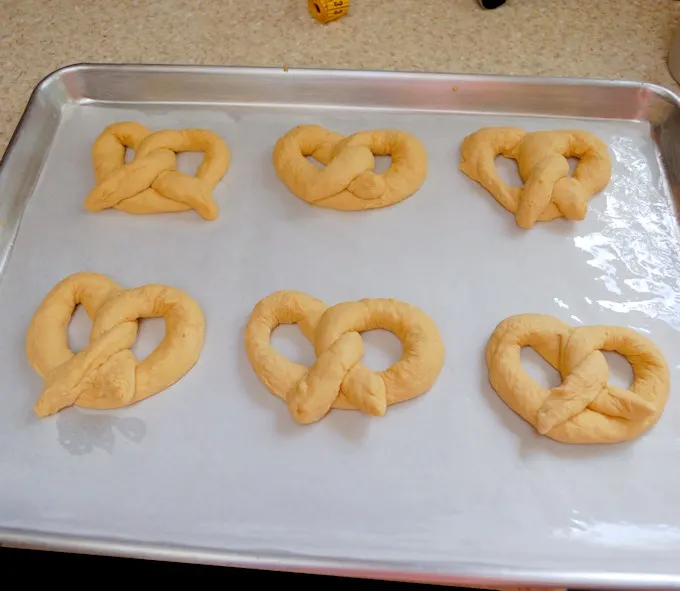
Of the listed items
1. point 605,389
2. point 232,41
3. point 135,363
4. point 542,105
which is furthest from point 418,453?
point 232,41

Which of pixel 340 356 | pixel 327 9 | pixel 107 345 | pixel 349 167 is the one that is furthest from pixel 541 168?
pixel 107 345

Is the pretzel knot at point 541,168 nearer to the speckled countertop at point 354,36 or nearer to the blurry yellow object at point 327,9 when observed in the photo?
the speckled countertop at point 354,36

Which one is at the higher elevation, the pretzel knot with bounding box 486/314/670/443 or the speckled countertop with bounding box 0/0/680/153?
the speckled countertop with bounding box 0/0/680/153

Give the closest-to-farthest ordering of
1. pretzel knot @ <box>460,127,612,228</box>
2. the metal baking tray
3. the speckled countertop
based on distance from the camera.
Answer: the metal baking tray
pretzel knot @ <box>460,127,612,228</box>
the speckled countertop

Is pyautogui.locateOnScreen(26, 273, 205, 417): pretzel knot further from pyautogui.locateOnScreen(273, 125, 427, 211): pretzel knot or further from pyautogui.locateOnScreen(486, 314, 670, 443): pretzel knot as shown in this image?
pyautogui.locateOnScreen(486, 314, 670, 443): pretzel knot

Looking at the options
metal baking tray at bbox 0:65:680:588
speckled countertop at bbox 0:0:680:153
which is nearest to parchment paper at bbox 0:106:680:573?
metal baking tray at bbox 0:65:680:588

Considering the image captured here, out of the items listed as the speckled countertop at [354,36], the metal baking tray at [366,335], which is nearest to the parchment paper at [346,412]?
the metal baking tray at [366,335]

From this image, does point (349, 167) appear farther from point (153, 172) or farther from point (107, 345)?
point (107, 345)
